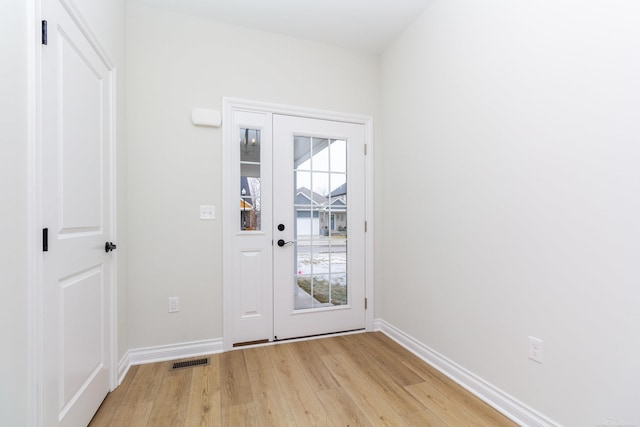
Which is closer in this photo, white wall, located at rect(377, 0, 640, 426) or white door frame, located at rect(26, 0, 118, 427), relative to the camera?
white door frame, located at rect(26, 0, 118, 427)

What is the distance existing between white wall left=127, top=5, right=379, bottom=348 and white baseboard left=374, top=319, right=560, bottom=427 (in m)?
1.70

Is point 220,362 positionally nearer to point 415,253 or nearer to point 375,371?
point 375,371

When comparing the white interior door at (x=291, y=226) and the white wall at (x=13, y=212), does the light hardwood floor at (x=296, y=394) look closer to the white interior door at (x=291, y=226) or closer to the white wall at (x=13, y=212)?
the white interior door at (x=291, y=226)

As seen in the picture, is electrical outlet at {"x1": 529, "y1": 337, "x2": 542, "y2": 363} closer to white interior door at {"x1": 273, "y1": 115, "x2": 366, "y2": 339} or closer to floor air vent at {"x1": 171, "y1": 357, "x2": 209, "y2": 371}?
white interior door at {"x1": 273, "y1": 115, "x2": 366, "y2": 339}

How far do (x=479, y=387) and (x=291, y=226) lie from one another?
184 cm

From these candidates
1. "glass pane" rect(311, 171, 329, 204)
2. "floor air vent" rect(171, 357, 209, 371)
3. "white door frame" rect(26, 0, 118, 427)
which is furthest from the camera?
"glass pane" rect(311, 171, 329, 204)

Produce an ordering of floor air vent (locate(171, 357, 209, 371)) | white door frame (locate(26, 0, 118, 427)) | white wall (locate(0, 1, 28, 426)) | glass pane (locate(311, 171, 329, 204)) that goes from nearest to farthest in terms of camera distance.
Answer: white wall (locate(0, 1, 28, 426)) → white door frame (locate(26, 0, 118, 427)) → floor air vent (locate(171, 357, 209, 371)) → glass pane (locate(311, 171, 329, 204))

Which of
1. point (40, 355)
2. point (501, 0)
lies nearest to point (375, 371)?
point (40, 355)

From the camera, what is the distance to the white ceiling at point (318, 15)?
2289 mm

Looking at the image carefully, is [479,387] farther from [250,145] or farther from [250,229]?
[250,145]

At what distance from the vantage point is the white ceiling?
2289mm

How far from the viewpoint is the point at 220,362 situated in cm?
228

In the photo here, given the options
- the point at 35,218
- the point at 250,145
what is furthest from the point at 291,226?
the point at 35,218

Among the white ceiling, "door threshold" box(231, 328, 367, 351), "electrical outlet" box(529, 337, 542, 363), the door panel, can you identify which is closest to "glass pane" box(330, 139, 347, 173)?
the door panel
